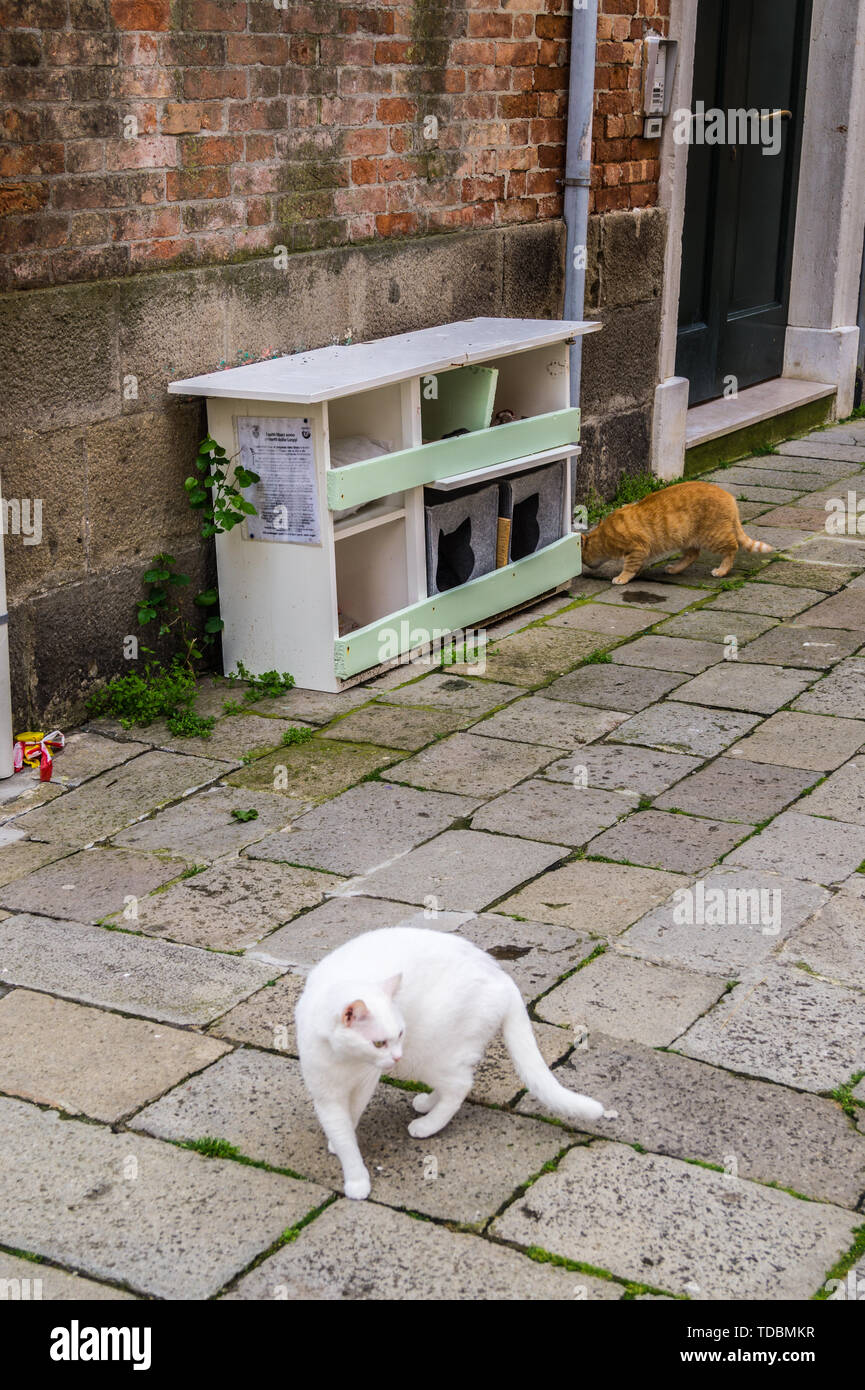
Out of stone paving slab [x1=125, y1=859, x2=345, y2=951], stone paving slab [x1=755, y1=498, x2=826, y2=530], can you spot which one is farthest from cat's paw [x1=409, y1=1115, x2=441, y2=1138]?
stone paving slab [x1=755, y1=498, x2=826, y2=530]

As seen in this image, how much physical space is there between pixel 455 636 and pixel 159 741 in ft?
5.12

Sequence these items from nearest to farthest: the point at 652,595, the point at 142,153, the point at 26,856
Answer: the point at 26,856 → the point at 142,153 → the point at 652,595

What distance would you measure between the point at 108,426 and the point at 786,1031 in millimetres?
3115

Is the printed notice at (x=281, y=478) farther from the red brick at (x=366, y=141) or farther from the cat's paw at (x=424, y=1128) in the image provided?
the cat's paw at (x=424, y=1128)

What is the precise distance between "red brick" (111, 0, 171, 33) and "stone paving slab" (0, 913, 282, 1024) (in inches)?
120

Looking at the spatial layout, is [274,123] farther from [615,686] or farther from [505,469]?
[615,686]

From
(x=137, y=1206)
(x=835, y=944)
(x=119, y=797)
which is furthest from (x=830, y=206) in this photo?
(x=137, y=1206)

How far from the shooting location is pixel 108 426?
5.27 m

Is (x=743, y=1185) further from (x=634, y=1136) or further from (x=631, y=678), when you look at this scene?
(x=631, y=678)

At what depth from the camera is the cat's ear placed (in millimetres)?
2768

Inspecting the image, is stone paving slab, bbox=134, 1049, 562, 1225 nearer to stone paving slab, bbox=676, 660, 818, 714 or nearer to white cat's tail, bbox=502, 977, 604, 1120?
white cat's tail, bbox=502, 977, 604, 1120

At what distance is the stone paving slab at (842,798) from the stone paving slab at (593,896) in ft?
2.30

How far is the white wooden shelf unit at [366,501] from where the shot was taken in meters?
5.48
